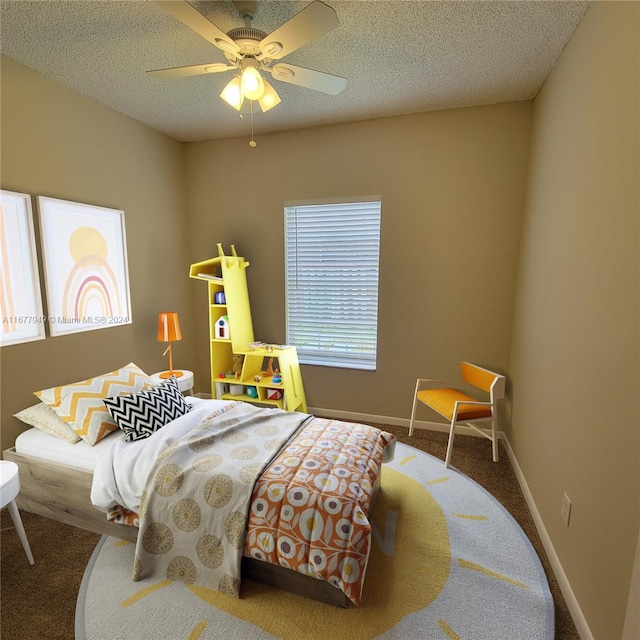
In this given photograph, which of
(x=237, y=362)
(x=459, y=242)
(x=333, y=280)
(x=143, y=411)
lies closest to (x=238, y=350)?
(x=237, y=362)

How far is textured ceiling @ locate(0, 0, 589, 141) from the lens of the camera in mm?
1791

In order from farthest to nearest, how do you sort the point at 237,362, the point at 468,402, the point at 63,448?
the point at 237,362 → the point at 468,402 → the point at 63,448

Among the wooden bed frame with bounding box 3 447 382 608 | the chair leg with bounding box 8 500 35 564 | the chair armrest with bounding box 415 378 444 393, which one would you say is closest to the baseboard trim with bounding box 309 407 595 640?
the chair armrest with bounding box 415 378 444 393

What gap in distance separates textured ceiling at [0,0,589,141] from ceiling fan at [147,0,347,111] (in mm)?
232

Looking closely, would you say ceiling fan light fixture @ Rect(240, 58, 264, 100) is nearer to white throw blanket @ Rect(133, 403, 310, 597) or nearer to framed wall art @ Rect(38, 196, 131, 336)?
framed wall art @ Rect(38, 196, 131, 336)

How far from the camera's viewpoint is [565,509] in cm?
175

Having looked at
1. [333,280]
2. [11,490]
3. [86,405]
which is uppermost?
[333,280]

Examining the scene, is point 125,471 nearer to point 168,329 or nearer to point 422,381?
point 168,329

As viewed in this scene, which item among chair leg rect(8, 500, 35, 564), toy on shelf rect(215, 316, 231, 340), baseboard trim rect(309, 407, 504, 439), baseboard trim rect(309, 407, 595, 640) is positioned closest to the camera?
baseboard trim rect(309, 407, 595, 640)

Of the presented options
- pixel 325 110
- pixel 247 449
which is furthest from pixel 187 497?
pixel 325 110

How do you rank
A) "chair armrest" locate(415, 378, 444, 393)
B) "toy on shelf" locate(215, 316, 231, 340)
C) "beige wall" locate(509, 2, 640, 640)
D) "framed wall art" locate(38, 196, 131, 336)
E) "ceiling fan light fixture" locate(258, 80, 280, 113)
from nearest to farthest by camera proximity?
"beige wall" locate(509, 2, 640, 640), "ceiling fan light fixture" locate(258, 80, 280, 113), "framed wall art" locate(38, 196, 131, 336), "chair armrest" locate(415, 378, 444, 393), "toy on shelf" locate(215, 316, 231, 340)

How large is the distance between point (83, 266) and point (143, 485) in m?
1.77

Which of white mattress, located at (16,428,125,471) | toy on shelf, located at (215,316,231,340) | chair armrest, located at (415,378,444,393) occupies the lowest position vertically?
white mattress, located at (16,428,125,471)

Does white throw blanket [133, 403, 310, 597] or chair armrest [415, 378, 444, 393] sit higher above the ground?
chair armrest [415, 378, 444, 393]
